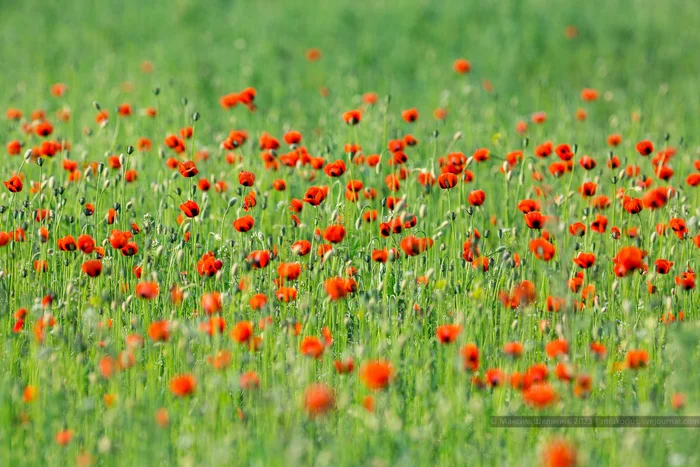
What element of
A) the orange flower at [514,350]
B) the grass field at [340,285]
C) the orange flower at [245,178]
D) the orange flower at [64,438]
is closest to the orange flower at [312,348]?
the grass field at [340,285]

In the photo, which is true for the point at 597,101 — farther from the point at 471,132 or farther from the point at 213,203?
the point at 213,203

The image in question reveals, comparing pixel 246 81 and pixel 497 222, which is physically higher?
pixel 246 81

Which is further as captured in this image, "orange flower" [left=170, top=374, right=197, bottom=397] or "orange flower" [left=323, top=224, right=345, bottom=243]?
"orange flower" [left=323, top=224, right=345, bottom=243]

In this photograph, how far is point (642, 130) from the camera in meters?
6.47

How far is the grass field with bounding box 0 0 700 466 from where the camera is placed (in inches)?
102

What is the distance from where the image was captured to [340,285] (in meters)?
2.96

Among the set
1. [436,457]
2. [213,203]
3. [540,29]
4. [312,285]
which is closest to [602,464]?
[436,457]

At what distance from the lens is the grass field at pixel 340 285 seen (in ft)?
8.52

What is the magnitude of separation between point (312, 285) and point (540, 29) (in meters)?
6.56

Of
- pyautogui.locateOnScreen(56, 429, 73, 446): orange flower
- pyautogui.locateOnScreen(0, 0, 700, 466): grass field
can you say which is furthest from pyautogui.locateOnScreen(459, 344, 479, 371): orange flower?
pyautogui.locateOnScreen(56, 429, 73, 446): orange flower

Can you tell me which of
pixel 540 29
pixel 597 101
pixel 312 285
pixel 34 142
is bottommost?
pixel 312 285

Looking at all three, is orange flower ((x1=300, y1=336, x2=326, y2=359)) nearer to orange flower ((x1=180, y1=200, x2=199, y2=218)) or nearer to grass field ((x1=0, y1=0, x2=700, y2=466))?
grass field ((x1=0, y1=0, x2=700, y2=466))

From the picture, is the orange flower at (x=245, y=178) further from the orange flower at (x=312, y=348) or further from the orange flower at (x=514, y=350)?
the orange flower at (x=514, y=350)

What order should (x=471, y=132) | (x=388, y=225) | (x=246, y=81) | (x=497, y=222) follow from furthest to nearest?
(x=246, y=81)
(x=471, y=132)
(x=497, y=222)
(x=388, y=225)
